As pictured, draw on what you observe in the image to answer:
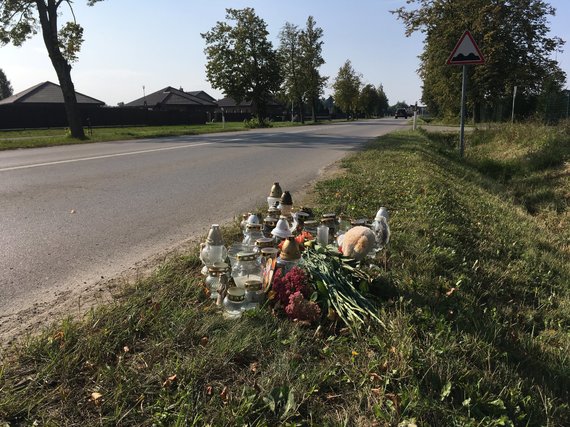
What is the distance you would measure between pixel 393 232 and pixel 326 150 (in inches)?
392

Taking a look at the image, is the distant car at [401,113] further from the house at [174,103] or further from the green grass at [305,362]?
the green grass at [305,362]

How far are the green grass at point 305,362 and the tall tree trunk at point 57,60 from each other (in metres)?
18.6

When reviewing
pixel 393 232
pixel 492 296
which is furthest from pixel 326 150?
pixel 492 296

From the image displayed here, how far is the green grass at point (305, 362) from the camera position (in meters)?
1.84

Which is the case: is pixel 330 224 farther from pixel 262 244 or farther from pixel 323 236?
pixel 262 244

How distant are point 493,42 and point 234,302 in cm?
3095

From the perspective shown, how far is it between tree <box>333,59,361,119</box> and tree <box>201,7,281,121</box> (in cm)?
2978

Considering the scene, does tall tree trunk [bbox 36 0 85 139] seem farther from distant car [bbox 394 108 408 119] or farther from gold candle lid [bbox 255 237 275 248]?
distant car [bbox 394 108 408 119]

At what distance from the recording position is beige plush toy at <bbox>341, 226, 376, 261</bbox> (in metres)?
3.02

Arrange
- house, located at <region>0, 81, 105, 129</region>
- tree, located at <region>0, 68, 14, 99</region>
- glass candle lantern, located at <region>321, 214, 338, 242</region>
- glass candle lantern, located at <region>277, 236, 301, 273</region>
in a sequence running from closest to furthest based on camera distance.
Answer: glass candle lantern, located at <region>277, 236, 301, 273</region>
glass candle lantern, located at <region>321, 214, 338, 242</region>
house, located at <region>0, 81, 105, 129</region>
tree, located at <region>0, 68, 14, 99</region>

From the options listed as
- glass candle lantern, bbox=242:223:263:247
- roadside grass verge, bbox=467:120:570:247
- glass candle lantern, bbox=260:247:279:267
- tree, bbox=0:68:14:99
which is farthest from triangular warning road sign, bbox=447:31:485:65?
tree, bbox=0:68:14:99

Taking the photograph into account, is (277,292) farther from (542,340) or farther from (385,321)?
(542,340)

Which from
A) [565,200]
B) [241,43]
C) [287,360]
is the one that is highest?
[241,43]

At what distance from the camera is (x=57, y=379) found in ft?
6.46
